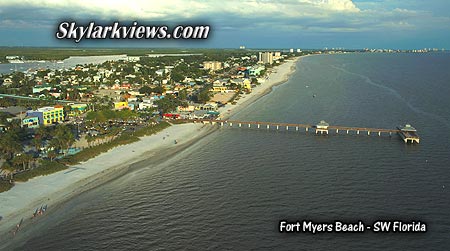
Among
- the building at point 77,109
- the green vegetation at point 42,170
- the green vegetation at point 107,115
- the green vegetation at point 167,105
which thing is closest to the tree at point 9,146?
the green vegetation at point 42,170

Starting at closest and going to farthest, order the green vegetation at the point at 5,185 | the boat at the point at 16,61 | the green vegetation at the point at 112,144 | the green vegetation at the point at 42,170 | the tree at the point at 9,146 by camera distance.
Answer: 1. the green vegetation at the point at 5,185
2. the green vegetation at the point at 42,170
3. the tree at the point at 9,146
4. the green vegetation at the point at 112,144
5. the boat at the point at 16,61

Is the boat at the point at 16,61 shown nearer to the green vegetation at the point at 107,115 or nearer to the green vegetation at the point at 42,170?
the green vegetation at the point at 107,115

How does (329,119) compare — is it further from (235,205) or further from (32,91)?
(32,91)

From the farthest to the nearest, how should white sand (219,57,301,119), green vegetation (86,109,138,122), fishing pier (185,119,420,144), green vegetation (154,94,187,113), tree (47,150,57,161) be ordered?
white sand (219,57,301,119), green vegetation (154,94,187,113), green vegetation (86,109,138,122), fishing pier (185,119,420,144), tree (47,150,57,161)

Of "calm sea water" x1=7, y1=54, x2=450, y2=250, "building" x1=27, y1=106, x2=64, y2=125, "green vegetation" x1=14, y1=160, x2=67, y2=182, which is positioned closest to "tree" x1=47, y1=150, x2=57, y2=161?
"green vegetation" x1=14, y1=160, x2=67, y2=182

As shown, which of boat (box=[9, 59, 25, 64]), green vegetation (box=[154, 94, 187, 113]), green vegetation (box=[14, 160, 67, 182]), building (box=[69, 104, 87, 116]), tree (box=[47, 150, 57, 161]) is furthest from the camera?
boat (box=[9, 59, 25, 64])

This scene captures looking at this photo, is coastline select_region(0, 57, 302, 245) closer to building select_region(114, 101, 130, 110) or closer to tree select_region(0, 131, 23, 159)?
tree select_region(0, 131, 23, 159)

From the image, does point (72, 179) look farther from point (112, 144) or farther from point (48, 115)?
point (48, 115)
